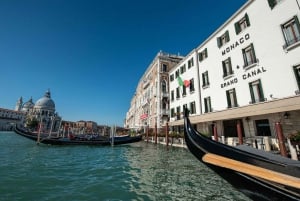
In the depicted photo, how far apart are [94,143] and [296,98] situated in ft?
62.8

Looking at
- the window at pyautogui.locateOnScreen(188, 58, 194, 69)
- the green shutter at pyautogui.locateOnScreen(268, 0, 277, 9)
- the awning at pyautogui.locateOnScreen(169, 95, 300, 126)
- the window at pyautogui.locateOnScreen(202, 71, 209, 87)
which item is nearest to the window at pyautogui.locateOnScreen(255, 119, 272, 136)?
the awning at pyautogui.locateOnScreen(169, 95, 300, 126)

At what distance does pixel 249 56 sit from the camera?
11.3 meters

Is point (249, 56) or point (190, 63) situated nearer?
point (249, 56)

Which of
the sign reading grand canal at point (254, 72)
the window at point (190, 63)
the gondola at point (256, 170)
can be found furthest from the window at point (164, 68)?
the gondola at point (256, 170)

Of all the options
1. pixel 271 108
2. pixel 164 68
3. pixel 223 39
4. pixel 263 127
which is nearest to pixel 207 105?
pixel 263 127

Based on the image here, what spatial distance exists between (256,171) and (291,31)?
11.1 m

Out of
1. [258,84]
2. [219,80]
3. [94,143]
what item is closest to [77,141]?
[94,143]

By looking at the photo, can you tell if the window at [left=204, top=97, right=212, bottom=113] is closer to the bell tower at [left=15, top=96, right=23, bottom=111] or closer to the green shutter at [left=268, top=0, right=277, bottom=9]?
the green shutter at [left=268, top=0, right=277, bottom=9]

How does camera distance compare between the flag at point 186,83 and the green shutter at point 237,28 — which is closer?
the green shutter at point 237,28

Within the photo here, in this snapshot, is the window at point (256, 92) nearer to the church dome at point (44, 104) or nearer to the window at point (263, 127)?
the window at point (263, 127)

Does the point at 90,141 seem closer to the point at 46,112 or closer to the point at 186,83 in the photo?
the point at 186,83

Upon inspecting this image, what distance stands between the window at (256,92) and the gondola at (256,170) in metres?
9.72

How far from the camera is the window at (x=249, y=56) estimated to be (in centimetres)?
1085

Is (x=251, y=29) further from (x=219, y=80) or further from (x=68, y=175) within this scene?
(x=68, y=175)
